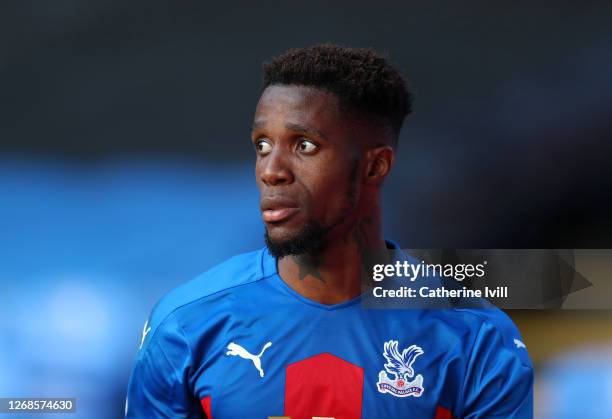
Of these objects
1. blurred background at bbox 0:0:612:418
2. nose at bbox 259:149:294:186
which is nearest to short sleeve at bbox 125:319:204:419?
blurred background at bbox 0:0:612:418

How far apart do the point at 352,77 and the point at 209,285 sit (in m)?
0.80

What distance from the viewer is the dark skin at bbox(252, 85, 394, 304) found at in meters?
2.36

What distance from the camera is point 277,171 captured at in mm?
2346

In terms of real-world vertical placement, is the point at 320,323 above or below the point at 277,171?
below

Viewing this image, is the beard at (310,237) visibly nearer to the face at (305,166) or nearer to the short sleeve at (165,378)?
the face at (305,166)

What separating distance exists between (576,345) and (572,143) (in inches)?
26.6

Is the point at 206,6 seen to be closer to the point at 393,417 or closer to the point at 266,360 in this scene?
the point at 266,360

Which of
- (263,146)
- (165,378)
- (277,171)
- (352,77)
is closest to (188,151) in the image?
(263,146)

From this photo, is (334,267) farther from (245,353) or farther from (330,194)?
(245,353)

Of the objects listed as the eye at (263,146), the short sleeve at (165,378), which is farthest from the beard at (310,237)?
the short sleeve at (165,378)

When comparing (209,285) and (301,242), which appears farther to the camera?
(209,285)

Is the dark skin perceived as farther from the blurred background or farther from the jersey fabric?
the blurred background

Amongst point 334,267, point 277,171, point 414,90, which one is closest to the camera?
point 277,171

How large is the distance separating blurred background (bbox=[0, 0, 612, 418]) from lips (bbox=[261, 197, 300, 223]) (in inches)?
14.7
